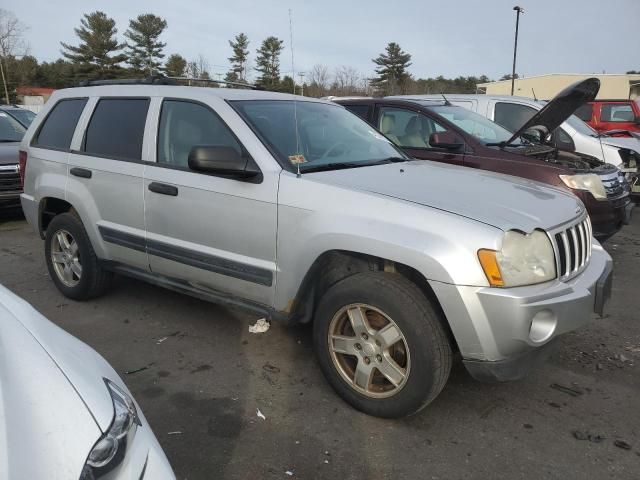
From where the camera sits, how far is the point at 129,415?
5.38 feet

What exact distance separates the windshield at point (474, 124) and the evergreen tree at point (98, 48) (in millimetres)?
56055

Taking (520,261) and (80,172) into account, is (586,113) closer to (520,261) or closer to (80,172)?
(520,261)

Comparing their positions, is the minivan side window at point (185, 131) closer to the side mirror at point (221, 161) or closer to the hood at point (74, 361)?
the side mirror at point (221, 161)

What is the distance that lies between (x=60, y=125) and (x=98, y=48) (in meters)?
58.8

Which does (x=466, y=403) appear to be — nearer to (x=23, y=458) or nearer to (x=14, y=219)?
(x=23, y=458)

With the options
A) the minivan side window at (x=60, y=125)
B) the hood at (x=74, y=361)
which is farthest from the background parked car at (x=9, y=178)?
the hood at (x=74, y=361)

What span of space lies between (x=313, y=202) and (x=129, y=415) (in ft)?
5.39

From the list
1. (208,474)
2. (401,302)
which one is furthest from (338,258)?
(208,474)

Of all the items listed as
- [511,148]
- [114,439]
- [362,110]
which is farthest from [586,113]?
[114,439]

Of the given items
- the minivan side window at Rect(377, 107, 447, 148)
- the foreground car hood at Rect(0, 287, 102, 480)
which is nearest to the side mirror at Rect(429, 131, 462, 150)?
the minivan side window at Rect(377, 107, 447, 148)

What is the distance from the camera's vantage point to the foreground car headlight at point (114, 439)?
1375 mm

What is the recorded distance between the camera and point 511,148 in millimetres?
5988

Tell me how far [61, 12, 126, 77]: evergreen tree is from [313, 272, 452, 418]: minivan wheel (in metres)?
59.1

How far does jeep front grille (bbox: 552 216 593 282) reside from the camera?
9.05 feet
